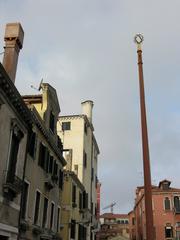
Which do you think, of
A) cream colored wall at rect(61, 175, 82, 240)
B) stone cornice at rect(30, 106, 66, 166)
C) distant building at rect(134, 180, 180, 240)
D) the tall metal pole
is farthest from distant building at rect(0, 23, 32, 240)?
distant building at rect(134, 180, 180, 240)

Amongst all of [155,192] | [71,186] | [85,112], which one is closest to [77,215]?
[71,186]

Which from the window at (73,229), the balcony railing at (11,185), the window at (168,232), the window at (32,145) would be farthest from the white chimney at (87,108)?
the balcony railing at (11,185)

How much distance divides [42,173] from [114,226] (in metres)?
79.0

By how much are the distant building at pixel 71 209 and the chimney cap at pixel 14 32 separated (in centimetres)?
1532

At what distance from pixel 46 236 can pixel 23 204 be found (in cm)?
443

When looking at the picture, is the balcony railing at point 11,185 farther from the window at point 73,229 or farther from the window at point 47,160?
the window at point 73,229

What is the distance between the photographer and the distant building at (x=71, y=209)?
1247 inches

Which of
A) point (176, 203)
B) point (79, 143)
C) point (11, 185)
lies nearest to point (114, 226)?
point (176, 203)

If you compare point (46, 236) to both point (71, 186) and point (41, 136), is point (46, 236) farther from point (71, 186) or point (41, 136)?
point (71, 186)

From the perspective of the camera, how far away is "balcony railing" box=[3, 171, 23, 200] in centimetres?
1633

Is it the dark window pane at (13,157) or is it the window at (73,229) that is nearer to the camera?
the dark window pane at (13,157)

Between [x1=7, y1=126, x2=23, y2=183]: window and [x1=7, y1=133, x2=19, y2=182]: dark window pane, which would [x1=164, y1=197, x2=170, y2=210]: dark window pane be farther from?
[x1=7, y1=133, x2=19, y2=182]: dark window pane

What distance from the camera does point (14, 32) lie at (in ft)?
66.7

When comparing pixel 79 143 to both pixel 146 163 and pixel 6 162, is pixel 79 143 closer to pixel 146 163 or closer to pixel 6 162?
pixel 6 162
